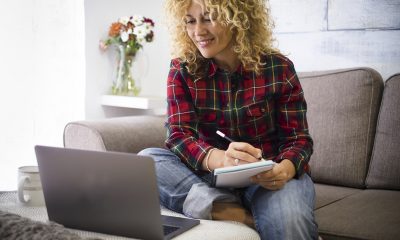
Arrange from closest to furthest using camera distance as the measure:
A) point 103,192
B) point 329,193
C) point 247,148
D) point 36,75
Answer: point 103,192, point 247,148, point 329,193, point 36,75

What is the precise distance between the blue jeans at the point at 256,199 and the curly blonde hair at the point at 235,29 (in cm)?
33

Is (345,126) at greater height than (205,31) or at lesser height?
lesser

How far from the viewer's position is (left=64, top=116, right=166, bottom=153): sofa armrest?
198 cm

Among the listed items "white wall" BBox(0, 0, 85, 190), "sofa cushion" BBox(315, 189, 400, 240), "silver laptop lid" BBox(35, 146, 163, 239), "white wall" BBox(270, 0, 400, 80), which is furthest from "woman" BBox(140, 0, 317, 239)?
"white wall" BBox(0, 0, 85, 190)

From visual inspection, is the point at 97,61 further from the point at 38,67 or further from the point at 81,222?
the point at 81,222

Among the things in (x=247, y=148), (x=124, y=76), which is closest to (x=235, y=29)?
(x=247, y=148)

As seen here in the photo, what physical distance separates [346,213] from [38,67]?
1557mm

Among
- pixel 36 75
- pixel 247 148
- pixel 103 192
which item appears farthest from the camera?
pixel 36 75

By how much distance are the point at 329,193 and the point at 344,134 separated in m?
0.25

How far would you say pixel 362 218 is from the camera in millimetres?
1670

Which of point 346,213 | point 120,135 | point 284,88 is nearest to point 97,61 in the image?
point 120,135

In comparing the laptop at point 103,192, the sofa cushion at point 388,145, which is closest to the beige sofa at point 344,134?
the sofa cushion at point 388,145

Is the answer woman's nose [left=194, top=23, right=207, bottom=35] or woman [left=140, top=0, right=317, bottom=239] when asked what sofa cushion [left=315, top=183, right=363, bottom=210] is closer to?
woman [left=140, top=0, right=317, bottom=239]

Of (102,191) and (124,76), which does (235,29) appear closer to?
(102,191)
